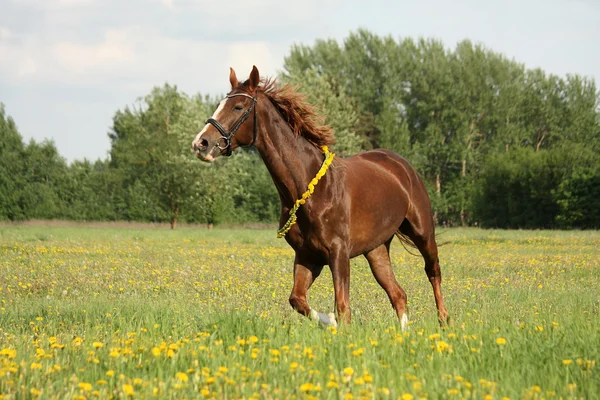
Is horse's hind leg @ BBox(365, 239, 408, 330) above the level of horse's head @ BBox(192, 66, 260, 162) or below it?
below

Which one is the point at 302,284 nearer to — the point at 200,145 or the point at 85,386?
the point at 200,145

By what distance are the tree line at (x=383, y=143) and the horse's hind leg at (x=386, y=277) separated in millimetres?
41238

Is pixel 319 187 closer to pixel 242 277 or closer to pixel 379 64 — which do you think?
pixel 242 277

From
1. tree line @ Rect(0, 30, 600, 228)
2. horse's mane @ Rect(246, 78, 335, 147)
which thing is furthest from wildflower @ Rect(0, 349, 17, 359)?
tree line @ Rect(0, 30, 600, 228)

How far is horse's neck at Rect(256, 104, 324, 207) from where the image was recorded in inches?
284

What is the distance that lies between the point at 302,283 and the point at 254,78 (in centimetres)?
210

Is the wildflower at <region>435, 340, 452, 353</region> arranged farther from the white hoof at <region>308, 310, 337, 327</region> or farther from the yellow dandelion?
the yellow dandelion

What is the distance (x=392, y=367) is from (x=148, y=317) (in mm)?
3253

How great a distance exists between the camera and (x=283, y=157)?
7250 mm

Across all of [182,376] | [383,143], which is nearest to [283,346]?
[182,376]

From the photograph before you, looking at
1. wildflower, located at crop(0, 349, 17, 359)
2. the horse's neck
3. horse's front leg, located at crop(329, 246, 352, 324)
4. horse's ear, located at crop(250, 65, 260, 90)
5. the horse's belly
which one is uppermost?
horse's ear, located at crop(250, 65, 260, 90)

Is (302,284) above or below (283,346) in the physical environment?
above

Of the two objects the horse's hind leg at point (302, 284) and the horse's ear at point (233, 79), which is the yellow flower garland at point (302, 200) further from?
the horse's ear at point (233, 79)

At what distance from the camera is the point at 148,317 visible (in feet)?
24.2
